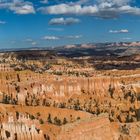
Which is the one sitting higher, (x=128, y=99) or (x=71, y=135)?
(x=71, y=135)

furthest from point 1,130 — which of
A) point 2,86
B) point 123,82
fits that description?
point 123,82

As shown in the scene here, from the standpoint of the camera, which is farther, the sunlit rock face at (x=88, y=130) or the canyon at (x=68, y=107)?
the canyon at (x=68, y=107)

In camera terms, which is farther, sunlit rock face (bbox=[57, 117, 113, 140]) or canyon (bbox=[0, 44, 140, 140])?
canyon (bbox=[0, 44, 140, 140])

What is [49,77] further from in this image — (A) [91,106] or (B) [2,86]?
(A) [91,106]

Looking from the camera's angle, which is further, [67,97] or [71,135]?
[67,97]

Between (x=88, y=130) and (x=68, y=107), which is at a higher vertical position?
(x=88, y=130)

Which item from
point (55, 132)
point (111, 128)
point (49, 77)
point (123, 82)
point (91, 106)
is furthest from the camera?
point (123, 82)

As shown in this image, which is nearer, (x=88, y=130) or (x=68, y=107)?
(x=88, y=130)

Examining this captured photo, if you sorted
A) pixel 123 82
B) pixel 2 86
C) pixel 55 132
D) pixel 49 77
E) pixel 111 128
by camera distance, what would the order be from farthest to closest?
pixel 123 82 → pixel 49 77 → pixel 2 86 → pixel 111 128 → pixel 55 132

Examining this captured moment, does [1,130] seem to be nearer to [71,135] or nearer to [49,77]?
[71,135]
